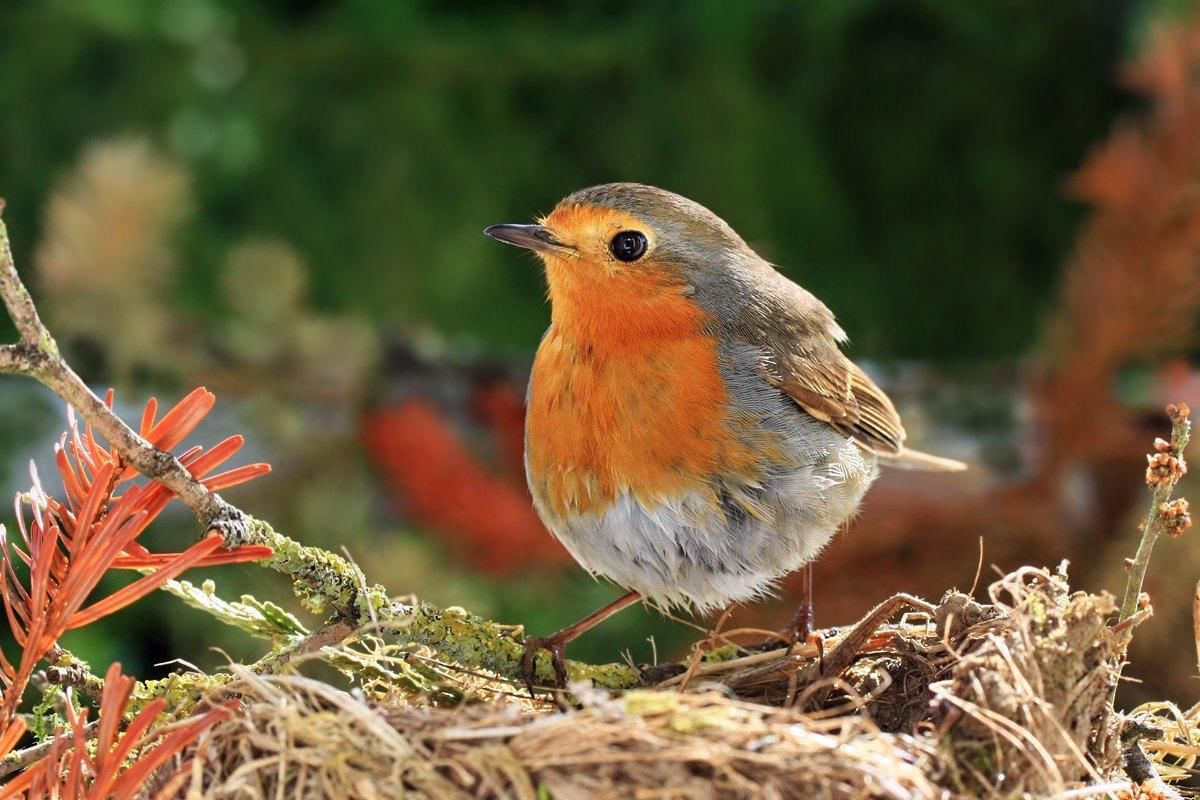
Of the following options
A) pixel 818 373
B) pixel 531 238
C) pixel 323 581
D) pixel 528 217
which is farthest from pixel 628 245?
pixel 528 217

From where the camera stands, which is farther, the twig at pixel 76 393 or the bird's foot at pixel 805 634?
the bird's foot at pixel 805 634

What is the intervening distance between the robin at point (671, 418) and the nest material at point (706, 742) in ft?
1.87

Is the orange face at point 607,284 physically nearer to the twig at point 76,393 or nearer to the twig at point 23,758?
the twig at point 76,393

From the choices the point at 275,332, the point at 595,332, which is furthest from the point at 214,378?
the point at 595,332

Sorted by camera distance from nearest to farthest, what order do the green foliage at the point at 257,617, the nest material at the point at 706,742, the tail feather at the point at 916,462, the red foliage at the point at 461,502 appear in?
1. the nest material at the point at 706,742
2. the green foliage at the point at 257,617
3. the tail feather at the point at 916,462
4. the red foliage at the point at 461,502

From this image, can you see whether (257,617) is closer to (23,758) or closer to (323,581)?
(323,581)

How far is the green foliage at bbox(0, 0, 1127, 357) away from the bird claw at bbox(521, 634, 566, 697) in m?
2.44

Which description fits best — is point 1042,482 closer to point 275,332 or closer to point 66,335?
→ point 275,332

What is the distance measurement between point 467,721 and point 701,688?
492 millimetres

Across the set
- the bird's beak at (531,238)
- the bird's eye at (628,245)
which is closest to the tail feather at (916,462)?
the bird's eye at (628,245)

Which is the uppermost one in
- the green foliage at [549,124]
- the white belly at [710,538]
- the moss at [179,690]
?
the green foliage at [549,124]

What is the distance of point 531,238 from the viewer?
8.50 feet

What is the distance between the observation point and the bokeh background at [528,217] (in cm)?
353

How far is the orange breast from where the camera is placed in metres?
2.38
